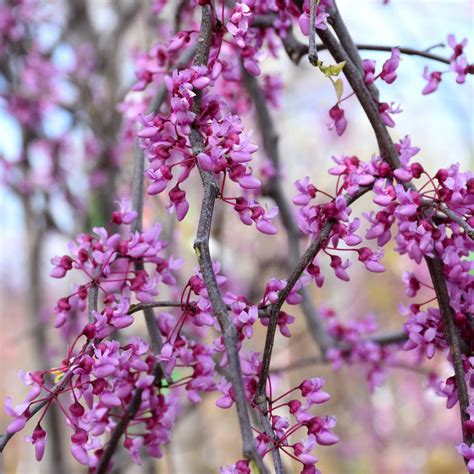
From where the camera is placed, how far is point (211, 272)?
2.26 ft

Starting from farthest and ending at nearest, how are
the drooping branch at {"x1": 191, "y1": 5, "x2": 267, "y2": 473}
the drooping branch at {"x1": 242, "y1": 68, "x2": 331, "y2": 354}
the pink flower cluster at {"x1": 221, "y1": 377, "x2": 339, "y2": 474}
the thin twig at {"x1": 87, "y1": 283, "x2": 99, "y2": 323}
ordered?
1. the drooping branch at {"x1": 242, "y1": 68, "x2": 331, "y2": 354}
2. the thin twig at {"x1": 87, "y1": 283, "x2": 99, "y2": 323}
3. the pink flower cluster at {"x1": 221, "y1": 377, "x2": 339, "y2": 474}
4. the drooping branch at {"x1": 191, "y1": 5, "x2": 267, "y2": 473}

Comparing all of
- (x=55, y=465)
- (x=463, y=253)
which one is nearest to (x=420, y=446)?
(x=55, y=465)

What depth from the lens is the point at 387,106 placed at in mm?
929

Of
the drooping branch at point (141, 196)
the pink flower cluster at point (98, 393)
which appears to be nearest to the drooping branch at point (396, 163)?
the drooping branch at point (141, 196)

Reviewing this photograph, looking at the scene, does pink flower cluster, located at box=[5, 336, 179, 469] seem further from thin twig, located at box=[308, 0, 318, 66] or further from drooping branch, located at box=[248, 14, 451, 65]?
drooping branch, located at box=[248, 14, 451, 65]

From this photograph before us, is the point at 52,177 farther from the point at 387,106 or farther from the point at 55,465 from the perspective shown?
the point at 387,106

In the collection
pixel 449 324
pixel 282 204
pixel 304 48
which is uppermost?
pixel 282 204

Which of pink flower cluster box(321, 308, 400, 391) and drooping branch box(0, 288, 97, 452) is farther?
pink flower cluster box(321, 308, 400, 391)

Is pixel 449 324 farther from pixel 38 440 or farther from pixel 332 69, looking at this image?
pixel 38 440

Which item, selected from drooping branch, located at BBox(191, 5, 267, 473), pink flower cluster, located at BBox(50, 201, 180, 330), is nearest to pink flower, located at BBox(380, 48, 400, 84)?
drooping branch, located at BBox(191, 5, 267, 473)

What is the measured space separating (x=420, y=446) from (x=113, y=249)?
600cm

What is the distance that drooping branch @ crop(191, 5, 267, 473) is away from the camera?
58 cm

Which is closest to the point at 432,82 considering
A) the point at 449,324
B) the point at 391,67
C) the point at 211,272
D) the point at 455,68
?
the point at 455,68

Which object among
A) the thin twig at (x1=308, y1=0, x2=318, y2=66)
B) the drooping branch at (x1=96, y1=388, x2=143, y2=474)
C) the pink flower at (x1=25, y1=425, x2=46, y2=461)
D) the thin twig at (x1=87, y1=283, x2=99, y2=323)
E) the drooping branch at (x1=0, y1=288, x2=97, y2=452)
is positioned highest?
the thin twig at (x1=308, y1=0, x2=318, y2=66)
